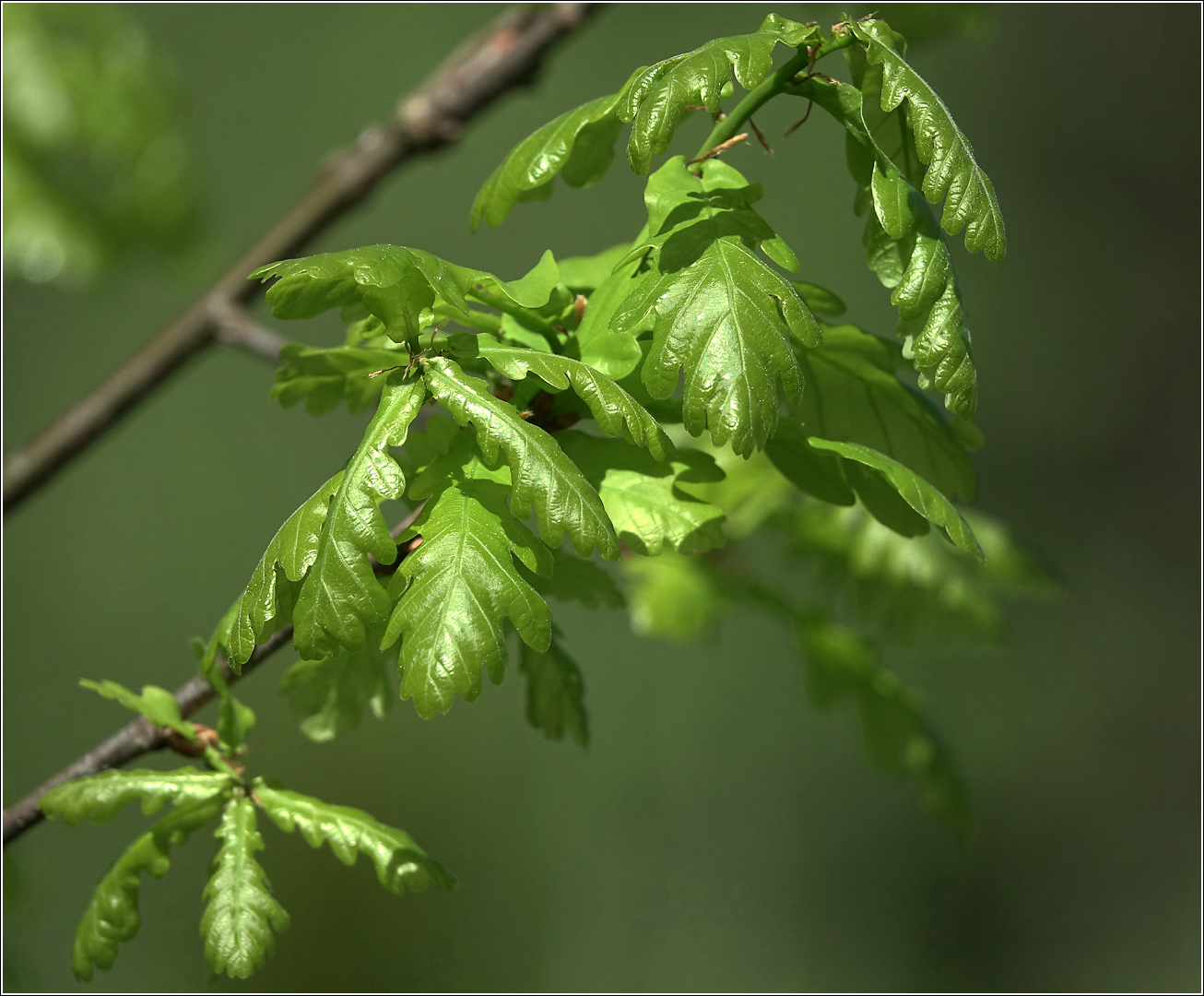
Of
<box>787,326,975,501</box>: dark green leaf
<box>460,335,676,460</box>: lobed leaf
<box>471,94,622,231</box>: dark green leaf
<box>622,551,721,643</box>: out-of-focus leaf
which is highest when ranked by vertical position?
<box>622,551,721,643</box>: out-of-focus leaf

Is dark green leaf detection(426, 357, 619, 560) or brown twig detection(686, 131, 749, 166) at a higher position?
brown twig detection(686, 131, 749, 166)

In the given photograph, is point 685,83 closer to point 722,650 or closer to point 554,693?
point 554,693

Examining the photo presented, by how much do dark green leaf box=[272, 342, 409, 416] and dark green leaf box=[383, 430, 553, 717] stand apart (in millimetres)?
113

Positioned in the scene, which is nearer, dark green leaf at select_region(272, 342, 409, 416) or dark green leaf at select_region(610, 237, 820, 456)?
dark green leaf at select_region(610, 237, 820, 456)

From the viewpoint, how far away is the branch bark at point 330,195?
923 millimetres

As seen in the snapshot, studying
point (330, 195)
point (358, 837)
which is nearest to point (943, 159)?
point (358, 837)

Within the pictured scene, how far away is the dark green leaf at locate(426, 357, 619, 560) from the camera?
0.44 meters

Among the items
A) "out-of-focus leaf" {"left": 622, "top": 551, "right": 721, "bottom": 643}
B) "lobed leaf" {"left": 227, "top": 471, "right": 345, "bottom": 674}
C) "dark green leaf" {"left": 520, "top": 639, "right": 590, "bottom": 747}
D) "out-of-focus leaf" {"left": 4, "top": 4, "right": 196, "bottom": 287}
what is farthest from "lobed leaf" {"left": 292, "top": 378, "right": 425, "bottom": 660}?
"out-of-focus leaf" {"left": 4, "top": 4, "right": 196, "bottom": 287}

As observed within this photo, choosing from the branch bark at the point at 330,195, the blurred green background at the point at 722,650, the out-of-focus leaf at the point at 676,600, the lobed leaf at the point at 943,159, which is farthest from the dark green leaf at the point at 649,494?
the blurred green background at the point at 722,650

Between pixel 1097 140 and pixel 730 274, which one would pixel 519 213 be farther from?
pixel 730 274

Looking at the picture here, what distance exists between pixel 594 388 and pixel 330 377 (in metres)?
0.18

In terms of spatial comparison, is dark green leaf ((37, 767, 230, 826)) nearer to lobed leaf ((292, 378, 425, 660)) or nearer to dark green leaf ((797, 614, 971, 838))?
lobed leaf ((292, 378, 425, 660))

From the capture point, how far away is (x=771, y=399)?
0.45m

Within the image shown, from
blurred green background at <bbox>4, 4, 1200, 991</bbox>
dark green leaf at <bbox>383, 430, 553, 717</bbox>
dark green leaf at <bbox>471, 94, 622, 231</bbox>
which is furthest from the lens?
blurred green background at <bbox>4, 4, 1200, 991</bbox>
